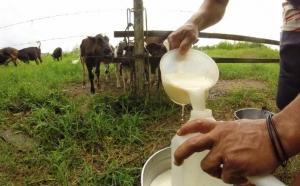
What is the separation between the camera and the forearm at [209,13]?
1935 mm

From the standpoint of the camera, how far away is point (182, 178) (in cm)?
115

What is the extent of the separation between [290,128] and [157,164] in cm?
84

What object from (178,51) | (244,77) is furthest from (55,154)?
(244,77)

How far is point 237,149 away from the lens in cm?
72

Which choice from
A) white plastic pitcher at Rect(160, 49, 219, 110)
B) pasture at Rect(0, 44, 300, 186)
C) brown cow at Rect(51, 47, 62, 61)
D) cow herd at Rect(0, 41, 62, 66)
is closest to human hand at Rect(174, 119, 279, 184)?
white plastic pitcher at Rect(160, 49, 219, 110)

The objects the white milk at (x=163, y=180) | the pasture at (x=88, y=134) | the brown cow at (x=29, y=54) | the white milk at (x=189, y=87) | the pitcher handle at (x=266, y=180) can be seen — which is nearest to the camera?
the pitcher handle at (x=266, y=180)

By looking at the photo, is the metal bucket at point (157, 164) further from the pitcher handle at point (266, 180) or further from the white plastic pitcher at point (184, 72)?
the pitcher handle at point (266, 180)

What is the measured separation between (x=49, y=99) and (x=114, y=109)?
1023mm

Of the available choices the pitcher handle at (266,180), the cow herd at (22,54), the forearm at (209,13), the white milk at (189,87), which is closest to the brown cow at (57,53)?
the cow herd at (22,54)

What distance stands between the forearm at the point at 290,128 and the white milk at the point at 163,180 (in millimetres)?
824

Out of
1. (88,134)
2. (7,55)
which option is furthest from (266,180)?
(7,55)

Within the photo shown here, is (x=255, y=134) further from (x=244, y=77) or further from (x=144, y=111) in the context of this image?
(x=244, y=77)

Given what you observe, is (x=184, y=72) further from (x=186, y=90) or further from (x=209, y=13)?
(x=209, y=13)

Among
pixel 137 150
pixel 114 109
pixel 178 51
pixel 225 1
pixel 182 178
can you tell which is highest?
pixel 225 1
